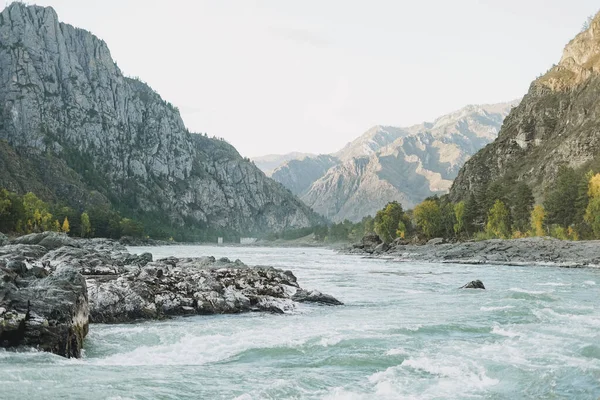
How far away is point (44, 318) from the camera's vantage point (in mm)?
21922

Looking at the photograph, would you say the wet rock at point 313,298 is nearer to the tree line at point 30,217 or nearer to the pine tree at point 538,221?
the pine tree at point 538,221

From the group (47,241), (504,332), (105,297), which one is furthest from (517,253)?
(105,297)

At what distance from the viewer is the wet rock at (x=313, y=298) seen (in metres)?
39.5

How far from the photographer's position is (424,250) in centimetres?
12656

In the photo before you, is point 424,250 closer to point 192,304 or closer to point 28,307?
point 192,304

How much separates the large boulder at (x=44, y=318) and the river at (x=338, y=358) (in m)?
0.74

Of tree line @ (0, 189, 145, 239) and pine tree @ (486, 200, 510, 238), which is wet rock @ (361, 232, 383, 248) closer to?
pine tree @ (486, 200, 510, 238)

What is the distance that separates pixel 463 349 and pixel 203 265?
35186mm

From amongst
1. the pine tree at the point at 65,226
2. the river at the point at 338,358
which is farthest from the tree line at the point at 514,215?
the pine tree at the point at 65,226

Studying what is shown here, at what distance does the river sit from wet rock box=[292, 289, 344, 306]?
8.57 ft

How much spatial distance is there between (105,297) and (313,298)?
15.1 m

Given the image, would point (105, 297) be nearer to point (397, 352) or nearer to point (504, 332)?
point (397, 352)

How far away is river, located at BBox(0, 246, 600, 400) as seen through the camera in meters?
17.2

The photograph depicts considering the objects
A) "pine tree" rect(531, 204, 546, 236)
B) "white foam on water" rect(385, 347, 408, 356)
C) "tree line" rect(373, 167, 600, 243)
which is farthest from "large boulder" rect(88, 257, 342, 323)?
"pine tree" rect(531, 204, 546, 236)
